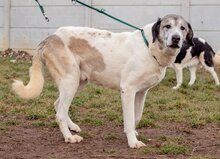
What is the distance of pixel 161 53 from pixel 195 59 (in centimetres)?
561

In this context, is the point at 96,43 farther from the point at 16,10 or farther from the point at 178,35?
the point at 16,10

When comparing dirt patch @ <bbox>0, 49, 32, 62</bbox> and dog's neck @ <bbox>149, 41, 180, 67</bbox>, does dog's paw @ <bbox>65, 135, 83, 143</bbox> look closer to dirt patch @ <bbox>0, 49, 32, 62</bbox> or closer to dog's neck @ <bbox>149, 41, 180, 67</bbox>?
dog's neck @ <bbox>149, 41, 180, 67</bbox>

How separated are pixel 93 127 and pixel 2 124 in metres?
1.10

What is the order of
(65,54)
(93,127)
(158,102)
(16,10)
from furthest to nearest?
(16,10) < (158,102) < (93,127) < (65,54)

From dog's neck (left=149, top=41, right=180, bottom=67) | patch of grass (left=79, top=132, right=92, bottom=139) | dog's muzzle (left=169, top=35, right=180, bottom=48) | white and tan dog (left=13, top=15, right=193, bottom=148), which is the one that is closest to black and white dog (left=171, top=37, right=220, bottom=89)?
patch of grass (left=79, top=132, right=92, bottom=139)

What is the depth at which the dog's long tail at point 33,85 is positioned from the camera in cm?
537

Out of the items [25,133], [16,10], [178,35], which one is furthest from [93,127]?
[16,10]

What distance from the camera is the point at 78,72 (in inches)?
209

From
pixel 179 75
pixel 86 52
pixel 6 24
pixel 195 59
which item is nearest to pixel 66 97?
pixel 86 52

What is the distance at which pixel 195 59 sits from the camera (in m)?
10.5

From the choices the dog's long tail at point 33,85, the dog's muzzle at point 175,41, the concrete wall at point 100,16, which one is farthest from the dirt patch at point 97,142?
the concrete wall at point 100,16

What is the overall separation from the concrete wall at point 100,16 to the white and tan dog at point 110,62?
320 inches

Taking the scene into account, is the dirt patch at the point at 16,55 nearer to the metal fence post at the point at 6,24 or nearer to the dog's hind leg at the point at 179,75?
the metal fence post at the point at 6,24

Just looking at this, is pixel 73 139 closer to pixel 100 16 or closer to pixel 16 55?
pixel 100 16
